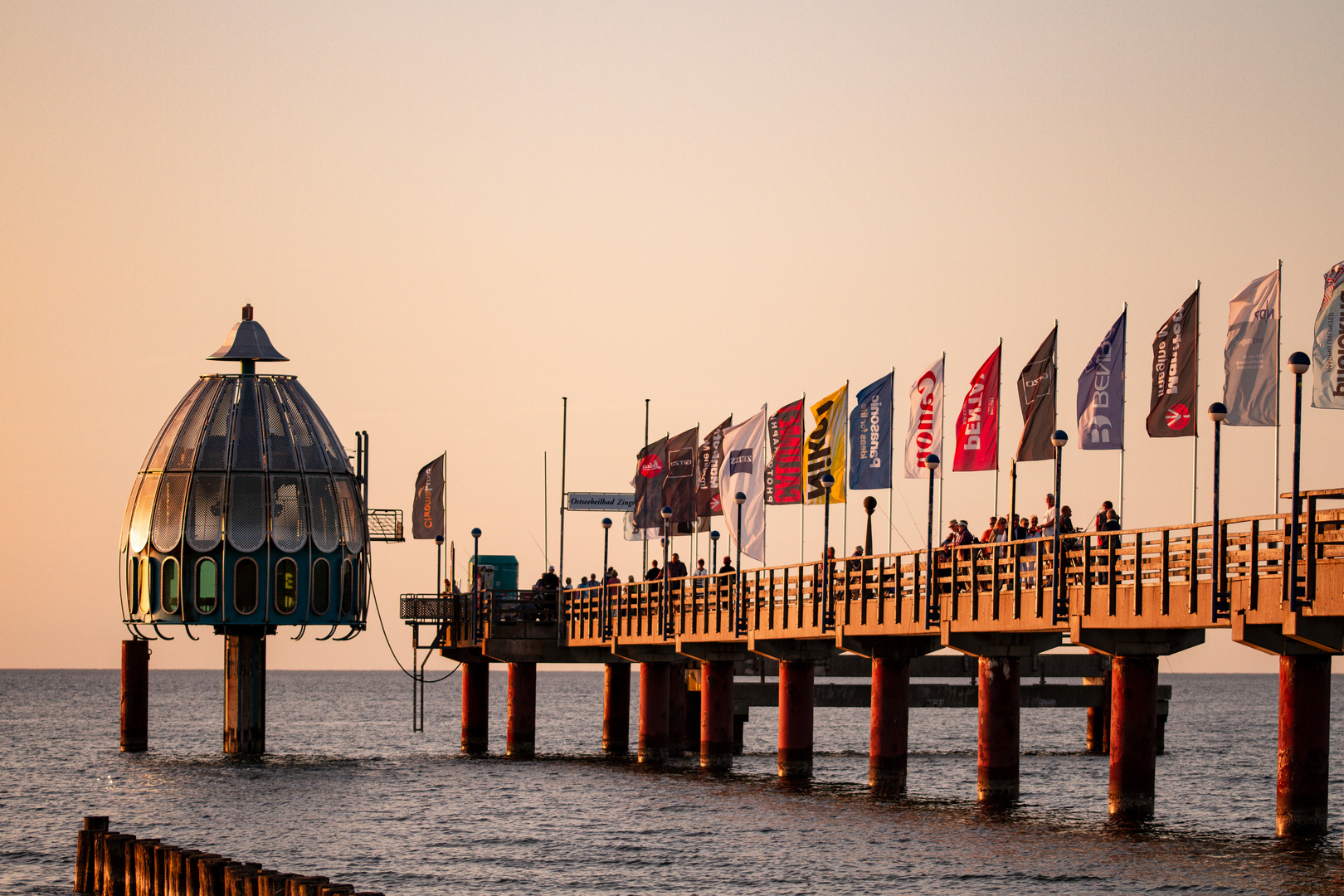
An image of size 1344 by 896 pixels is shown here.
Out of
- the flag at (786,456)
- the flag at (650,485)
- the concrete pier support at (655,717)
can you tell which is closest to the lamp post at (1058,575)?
the flag at (786,456)

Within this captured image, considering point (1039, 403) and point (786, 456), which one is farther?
point (786, 456)

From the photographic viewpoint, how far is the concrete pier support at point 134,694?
5612 cm

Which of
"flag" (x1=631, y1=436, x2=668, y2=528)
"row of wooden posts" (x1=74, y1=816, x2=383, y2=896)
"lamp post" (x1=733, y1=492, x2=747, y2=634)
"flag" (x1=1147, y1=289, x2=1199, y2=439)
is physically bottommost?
"row of wooden posts" (x1=74, y1=816, x2=383, y2=896)

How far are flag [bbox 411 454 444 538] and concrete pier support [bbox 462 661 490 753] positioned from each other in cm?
420

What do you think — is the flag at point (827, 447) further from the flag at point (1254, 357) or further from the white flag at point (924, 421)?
the flag at point (1254, 357)

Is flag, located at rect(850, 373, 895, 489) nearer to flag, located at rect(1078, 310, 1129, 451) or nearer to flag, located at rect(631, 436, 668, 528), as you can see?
flag, located at rect(1078, 310, 1129, 451)

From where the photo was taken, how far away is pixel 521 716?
193ft

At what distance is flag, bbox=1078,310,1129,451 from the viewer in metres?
34.3

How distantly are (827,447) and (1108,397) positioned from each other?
9.74 meters

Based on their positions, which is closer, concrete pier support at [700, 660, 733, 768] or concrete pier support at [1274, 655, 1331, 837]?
concrete pier support at [1274, 655, 1331, 837]

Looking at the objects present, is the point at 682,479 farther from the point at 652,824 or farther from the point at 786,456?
the point at 652,824

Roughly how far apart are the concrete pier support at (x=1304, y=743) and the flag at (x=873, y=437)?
11660 mm

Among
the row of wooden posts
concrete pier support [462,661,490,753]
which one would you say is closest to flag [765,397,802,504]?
concrete pier support [462,661,490,753]

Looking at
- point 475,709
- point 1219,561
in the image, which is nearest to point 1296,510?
point 1219,561
